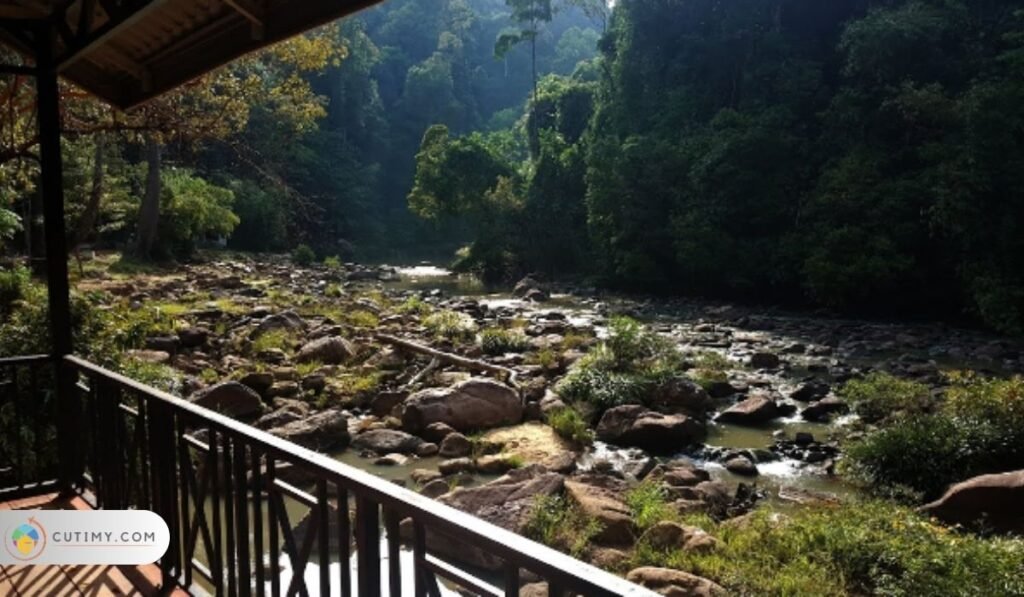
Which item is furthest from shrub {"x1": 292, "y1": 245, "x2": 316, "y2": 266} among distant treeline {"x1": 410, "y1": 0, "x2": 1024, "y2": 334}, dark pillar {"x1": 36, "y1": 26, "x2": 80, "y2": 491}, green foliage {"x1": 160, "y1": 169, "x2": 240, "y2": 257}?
dark pillar {"x1": 36, "y1": 26, "x2": 80, "y2": 491}

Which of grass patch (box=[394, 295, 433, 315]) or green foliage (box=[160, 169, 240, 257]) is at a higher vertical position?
green foliage (box=[160, 169, 240, 257])

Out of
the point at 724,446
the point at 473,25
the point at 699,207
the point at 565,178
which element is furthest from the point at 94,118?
the point at 473,25

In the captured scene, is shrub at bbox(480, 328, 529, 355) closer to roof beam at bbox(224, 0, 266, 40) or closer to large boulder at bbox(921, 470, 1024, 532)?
large boulder at bbox(921, 470, 1024, 532)

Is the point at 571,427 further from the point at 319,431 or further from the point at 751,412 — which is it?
the point at 319,431

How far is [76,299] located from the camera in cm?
805

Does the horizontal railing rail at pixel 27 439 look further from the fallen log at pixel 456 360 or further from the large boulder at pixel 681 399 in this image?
the large boulder at pixel 681 399

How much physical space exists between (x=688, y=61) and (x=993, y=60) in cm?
1361

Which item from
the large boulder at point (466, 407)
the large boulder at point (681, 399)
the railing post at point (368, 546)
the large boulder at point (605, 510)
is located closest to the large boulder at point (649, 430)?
the large boulder at point (681, 399)

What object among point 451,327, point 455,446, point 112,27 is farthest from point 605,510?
point 451,327

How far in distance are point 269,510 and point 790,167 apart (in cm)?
2547

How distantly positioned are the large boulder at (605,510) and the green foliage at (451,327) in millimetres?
9028

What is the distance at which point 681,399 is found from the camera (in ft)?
36.9

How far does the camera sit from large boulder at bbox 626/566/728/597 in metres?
5.08

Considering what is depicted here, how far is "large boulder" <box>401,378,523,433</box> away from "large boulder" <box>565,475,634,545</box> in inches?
121
